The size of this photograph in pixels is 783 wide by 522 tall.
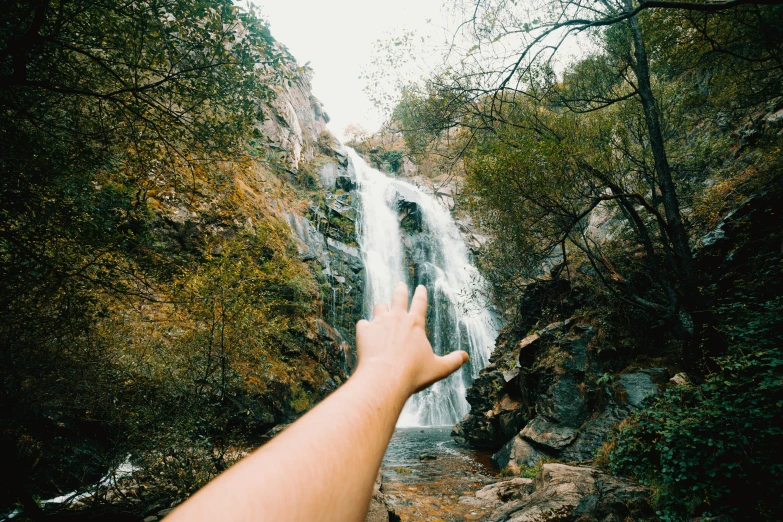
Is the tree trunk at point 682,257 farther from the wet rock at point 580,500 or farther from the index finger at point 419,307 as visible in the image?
the index finger at point 419,307

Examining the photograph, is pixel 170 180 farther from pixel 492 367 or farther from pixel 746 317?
pixel 492 367

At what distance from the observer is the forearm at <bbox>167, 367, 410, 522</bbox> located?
761mm

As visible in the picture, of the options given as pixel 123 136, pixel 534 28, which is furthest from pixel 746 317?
pixel 123 136

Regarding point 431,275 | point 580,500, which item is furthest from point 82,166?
point 431,275

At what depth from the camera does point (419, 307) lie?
1874 mm

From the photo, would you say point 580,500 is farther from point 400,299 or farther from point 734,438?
point 400,299

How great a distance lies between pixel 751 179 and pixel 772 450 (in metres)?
7.26

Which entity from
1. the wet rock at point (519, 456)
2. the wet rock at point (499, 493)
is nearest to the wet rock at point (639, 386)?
the wet rock at point (519, 456)

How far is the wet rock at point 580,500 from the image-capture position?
15.5 ft

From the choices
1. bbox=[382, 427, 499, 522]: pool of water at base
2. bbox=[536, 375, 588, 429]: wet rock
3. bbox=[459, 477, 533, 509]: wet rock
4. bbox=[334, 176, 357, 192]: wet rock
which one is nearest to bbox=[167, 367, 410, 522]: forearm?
bbox=[382, 427, 499, 522]: pool of water at base

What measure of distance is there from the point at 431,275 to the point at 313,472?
28423 mm

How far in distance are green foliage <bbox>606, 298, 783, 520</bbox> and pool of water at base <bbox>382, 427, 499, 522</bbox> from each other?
336 centimetres

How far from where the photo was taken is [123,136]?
486 cm

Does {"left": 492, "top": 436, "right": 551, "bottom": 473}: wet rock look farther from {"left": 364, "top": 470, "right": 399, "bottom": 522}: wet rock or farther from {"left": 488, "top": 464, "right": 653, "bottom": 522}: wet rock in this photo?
{"left": 364, "top": 470, "right": 399, "bottom": 522}: wet rock
